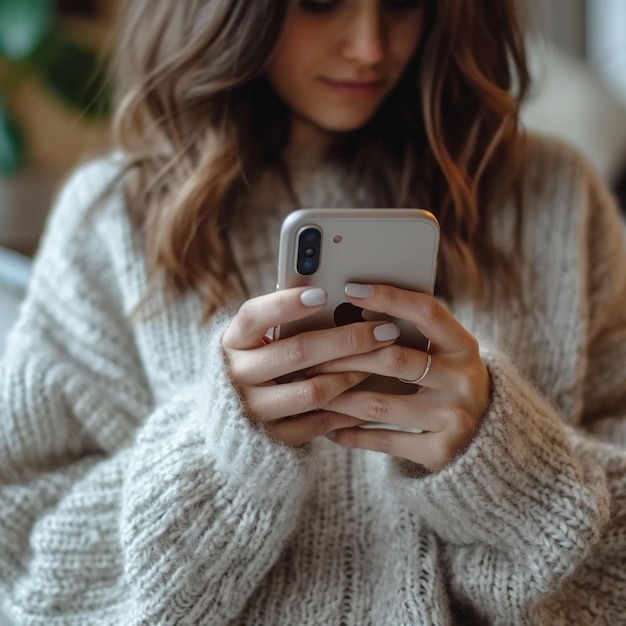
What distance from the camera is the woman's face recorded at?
30.6 inches

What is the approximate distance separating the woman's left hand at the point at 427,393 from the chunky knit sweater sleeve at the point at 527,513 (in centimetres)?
2

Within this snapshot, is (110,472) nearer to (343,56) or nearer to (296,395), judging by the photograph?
Answer: (296,395)

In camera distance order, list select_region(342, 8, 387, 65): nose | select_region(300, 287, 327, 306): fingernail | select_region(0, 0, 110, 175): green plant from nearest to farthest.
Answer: select_region(300, 287, 327, 306): fingernail, select_region(342, 8, 387, 65): nose, select_region(0, 0, 110, 175): green plant

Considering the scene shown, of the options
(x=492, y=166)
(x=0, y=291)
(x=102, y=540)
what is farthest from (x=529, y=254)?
(x=0, y=291)

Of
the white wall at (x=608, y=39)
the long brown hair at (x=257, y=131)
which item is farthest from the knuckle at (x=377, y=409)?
the white wall at (x=608, y=39)

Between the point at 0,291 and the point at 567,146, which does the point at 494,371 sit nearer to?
the point at 567,146

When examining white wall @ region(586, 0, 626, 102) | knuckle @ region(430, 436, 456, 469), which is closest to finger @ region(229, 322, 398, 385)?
knuckle @ region(430, 436, 456, 469)

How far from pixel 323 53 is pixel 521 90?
27 centimetres

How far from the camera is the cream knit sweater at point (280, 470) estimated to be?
0.64 metres

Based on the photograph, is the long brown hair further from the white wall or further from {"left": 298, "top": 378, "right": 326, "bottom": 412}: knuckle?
the white wall

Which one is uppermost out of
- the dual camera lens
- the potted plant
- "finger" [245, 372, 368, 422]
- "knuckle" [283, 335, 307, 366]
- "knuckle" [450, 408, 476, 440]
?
the dual camera lens

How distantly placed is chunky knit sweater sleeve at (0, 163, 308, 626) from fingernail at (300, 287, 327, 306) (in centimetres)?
10

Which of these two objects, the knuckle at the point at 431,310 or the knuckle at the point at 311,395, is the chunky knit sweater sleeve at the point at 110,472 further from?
the knuckle at the point at 431,310

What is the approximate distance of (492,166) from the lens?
0.88 m
